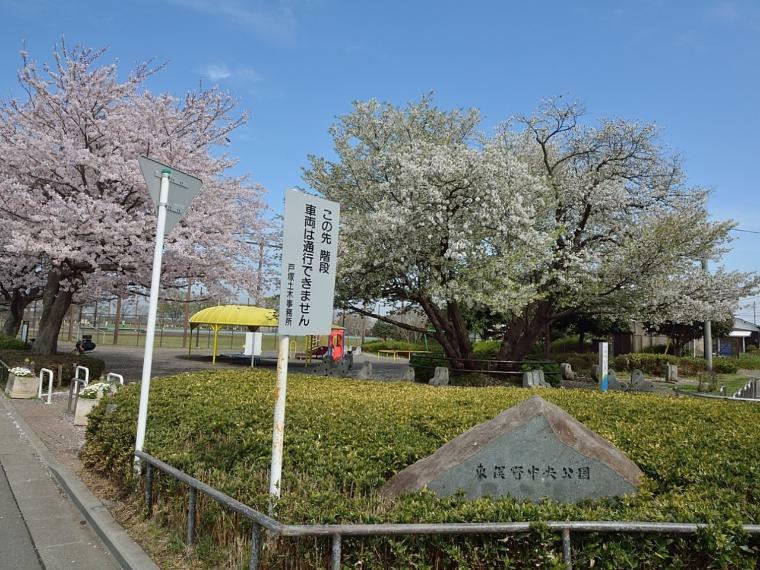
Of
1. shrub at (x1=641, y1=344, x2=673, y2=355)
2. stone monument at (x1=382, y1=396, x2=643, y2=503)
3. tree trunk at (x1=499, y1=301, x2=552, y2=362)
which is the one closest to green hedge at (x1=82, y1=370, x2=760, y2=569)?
stone monument at (x1=382, y1=396, x2=643, y2=503)

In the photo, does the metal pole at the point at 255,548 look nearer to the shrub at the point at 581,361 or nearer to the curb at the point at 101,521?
the curb at the point at 101,521

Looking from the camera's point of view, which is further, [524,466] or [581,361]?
[581,361]

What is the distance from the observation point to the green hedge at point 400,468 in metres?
3.40

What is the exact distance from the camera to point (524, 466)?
4.31 metres

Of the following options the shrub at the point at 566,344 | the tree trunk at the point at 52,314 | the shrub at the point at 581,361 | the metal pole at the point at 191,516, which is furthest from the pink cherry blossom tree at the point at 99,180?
the shrub at the point at 566,344

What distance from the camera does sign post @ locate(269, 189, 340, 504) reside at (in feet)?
13.3

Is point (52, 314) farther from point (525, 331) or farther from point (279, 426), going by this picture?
point (279, 426)

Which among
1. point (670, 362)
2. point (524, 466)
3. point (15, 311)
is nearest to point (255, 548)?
point (524, 466)

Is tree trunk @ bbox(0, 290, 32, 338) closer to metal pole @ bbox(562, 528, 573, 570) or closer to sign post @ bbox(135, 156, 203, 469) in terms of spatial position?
sign post @ bbox(135, 156, 203, 469)

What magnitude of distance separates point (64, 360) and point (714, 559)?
17.5 metres

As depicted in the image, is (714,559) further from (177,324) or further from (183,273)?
(177,324)

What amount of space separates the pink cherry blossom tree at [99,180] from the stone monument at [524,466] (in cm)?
1345

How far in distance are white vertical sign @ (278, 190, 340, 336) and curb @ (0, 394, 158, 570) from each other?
214cm

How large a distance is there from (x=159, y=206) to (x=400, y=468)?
3825 millimetres
